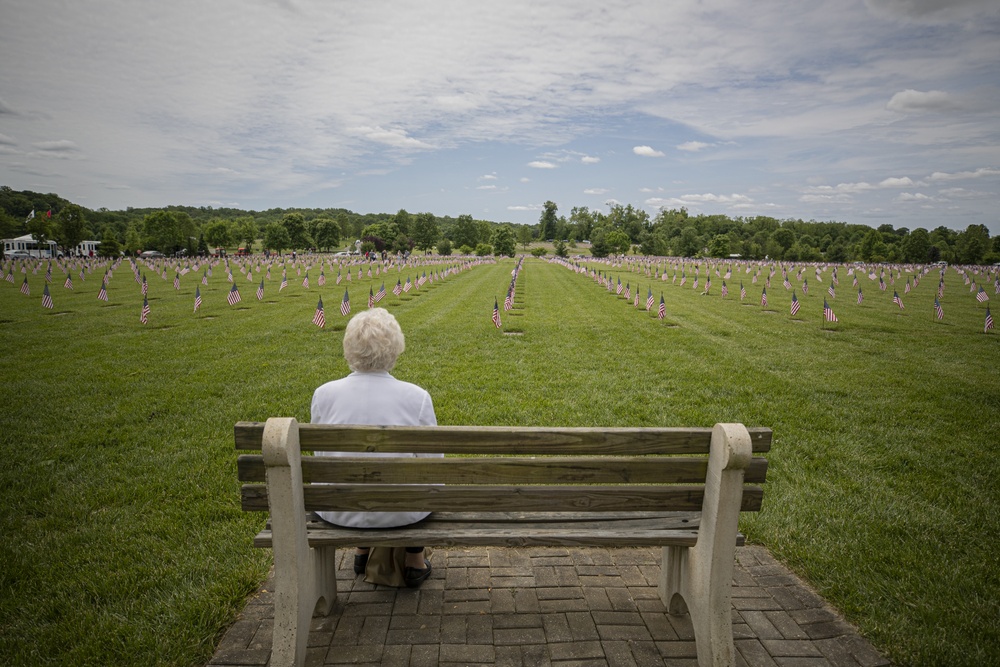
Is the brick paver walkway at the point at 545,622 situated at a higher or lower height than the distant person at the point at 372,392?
lower

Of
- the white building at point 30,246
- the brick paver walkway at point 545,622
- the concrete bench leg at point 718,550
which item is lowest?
the brick paver walkway at point 545,622

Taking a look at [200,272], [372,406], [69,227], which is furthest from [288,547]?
[69,227]

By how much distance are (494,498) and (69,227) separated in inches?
3525

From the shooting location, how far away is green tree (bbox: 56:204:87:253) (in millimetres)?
69000

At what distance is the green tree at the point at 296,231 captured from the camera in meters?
101

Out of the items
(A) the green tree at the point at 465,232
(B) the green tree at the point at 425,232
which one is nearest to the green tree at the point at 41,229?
(B) the green tree at the point at 425,232

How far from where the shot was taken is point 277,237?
98.4 metres

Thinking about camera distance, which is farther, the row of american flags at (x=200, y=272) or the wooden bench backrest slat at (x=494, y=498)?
the row of american flags at (x=200, y=272)

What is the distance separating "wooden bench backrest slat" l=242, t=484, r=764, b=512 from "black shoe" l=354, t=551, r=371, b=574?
1.18 metres

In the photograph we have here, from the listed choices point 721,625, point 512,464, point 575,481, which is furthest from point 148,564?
point 721,625

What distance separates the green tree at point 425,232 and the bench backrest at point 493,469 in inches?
4820

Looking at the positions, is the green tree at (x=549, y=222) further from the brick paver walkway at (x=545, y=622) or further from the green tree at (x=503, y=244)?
the brick paver walkway at (x=545, y=622)

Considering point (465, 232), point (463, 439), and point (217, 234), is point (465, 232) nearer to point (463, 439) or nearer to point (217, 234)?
point (217, 234)

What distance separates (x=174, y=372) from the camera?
9.41 meters
